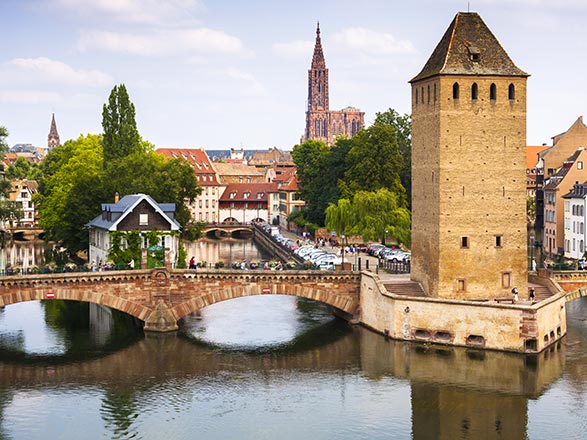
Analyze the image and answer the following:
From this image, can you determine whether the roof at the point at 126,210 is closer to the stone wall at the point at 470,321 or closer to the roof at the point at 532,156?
the stone wall at the point at 470,321

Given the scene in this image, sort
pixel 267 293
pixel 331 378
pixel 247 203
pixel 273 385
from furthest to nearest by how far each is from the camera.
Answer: pixel 247 203, pixel 267 293, pixel 331 378, pixel 273 385

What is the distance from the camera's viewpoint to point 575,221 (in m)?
90.9

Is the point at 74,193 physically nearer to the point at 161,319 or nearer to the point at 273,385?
the point at 161,319

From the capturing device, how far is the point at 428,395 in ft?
152

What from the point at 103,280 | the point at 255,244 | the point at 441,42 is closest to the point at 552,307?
the point at 441,42

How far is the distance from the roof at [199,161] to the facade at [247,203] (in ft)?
10.9

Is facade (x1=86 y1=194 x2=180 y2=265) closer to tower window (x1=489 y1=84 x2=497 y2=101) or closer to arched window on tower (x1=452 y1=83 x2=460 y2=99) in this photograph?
arched window on tower (x1=452 y1=83 x2=460 y2=99)

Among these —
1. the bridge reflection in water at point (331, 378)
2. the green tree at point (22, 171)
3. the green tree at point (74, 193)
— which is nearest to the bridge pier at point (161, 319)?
the bridge reflection in water at point (331, 378)

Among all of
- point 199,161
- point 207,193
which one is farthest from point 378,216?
point 199,161

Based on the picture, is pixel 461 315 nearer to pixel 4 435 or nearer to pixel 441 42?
pixel 441 42

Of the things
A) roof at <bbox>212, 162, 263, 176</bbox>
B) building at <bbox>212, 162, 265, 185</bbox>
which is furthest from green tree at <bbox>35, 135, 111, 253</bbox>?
roof at <bbox>212, 162, 263, 176</bbox>

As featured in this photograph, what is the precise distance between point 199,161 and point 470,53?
109 metres

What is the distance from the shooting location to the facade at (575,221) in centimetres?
8881

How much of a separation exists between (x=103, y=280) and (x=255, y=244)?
69.3 m
